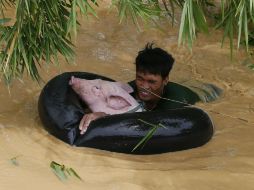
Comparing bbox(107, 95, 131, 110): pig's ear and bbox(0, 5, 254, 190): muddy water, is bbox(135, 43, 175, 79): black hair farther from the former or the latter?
bbox(0, 5, 254, 190): muddy water

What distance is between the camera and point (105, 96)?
4.57m

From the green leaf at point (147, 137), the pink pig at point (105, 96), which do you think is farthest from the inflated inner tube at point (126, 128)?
the pink pig at point (105, 96)

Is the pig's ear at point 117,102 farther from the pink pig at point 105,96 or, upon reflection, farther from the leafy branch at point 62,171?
the leafy branch at point 62,171

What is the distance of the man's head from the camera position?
4625 millimetres

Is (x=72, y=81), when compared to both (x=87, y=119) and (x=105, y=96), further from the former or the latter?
(x=87, y=119)

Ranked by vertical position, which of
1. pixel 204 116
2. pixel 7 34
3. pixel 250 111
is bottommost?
pixel 250 111

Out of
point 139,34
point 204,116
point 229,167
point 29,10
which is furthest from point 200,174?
point 139,34

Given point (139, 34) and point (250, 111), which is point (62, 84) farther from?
point (139, 34)

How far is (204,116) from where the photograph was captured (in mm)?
4414

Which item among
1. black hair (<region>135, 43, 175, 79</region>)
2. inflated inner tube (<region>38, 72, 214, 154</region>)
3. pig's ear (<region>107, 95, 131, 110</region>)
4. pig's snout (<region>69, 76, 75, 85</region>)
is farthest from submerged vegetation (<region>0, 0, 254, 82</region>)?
black hair (<region>135, 43, 175, 79</region>)

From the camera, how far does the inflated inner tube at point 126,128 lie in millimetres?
4203

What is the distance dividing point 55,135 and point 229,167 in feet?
4.40

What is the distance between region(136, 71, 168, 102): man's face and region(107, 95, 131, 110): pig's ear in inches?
7.4

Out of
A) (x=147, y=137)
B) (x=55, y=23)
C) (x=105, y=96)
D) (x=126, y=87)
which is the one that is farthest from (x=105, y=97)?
(x=55, y=23)
